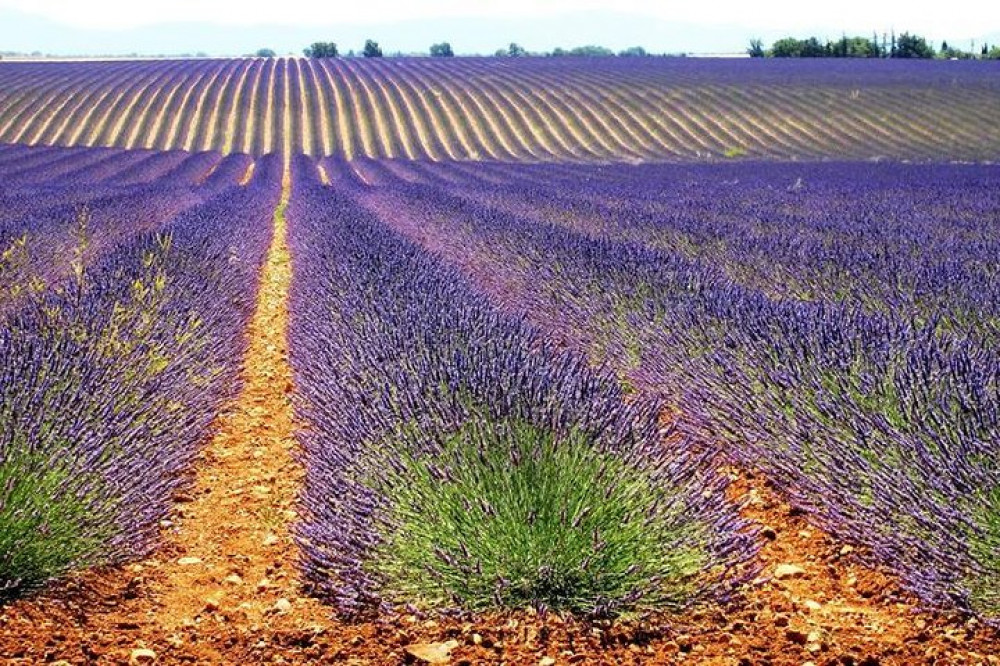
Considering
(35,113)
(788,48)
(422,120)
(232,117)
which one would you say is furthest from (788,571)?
(788,48)

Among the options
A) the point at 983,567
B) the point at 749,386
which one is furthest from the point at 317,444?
the point at 983,567

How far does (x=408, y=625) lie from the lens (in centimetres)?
248

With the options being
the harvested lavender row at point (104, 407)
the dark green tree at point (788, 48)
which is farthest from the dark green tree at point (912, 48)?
the harvested lavender row at point (104, 407)

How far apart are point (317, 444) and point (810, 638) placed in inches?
70.6

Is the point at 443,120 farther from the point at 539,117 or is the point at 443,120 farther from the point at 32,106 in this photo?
the point at 32,106

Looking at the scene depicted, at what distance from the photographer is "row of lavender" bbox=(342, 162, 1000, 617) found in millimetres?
2582

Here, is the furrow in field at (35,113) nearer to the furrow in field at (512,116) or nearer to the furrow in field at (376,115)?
the furrow in field at (376,115)

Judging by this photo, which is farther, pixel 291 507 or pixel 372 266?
pixel 372 266

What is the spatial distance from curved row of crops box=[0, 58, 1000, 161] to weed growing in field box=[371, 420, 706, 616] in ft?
88.9

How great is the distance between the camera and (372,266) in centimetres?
620

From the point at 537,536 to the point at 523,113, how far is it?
33.7 m

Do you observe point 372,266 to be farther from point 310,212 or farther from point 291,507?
point 310,212

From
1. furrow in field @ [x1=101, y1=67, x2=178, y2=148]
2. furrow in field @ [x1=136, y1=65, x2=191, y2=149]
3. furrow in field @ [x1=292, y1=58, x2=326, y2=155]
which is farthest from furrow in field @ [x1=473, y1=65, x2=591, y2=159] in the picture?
furrow in field @ [x1=101, y1=67, x2=178, y2=148]

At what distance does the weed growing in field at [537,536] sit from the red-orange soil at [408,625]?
70mm
